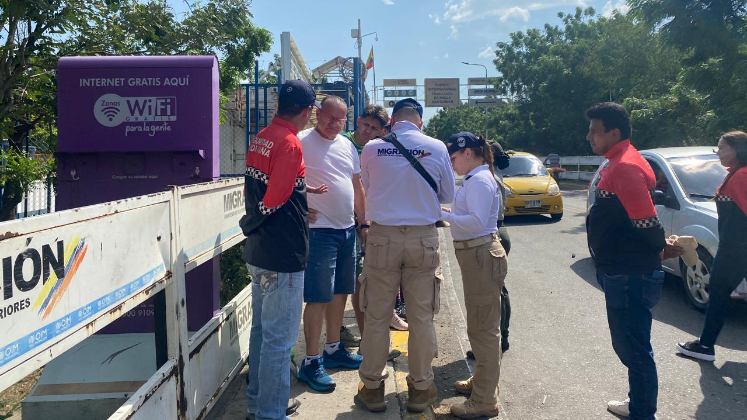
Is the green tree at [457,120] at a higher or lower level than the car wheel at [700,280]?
higher

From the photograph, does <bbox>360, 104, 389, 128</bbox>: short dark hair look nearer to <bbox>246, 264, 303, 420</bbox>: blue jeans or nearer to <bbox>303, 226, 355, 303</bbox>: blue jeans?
<bbox>303, 226, 355, 303</bbox>: blue jeans

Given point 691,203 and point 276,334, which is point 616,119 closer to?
point 276,334

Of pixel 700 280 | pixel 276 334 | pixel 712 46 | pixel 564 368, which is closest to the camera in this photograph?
pixel 276 334

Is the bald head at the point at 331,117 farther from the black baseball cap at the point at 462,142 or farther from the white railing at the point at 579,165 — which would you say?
the white railing at the point at 579,165

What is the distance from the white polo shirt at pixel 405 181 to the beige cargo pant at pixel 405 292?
81 millimetres

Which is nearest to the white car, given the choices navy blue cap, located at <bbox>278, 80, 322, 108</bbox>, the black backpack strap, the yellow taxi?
the black backpack strap

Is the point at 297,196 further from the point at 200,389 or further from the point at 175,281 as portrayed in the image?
the point at 200,389

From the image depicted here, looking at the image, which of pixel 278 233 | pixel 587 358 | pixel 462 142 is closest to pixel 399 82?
pixel 587 358

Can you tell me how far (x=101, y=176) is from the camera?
387 cm

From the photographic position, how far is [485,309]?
351cm

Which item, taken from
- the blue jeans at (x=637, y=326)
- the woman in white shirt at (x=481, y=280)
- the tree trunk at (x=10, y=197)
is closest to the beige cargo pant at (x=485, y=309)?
the woman in white shirt at (x=481, y=280)

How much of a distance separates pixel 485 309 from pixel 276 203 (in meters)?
1.53

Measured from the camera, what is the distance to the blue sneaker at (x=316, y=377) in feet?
12.5

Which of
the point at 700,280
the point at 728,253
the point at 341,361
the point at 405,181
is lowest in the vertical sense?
the point at 341,361
